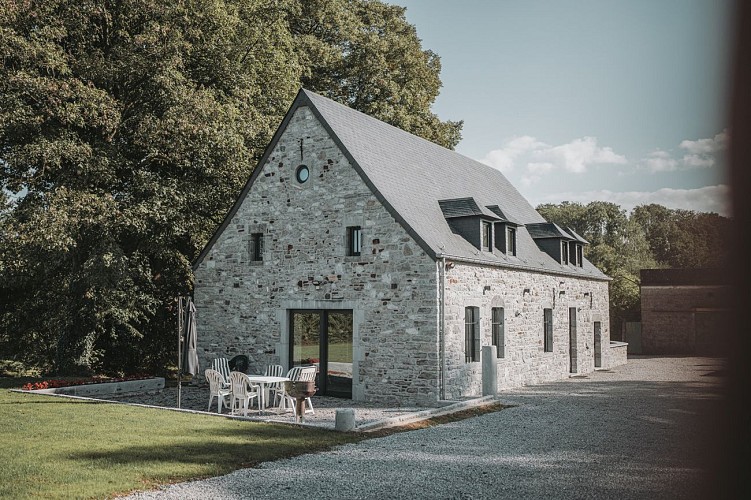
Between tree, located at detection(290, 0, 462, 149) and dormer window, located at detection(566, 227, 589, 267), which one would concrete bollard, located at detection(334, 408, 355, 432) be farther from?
tree, located at detection(290, 0, 462, 149)

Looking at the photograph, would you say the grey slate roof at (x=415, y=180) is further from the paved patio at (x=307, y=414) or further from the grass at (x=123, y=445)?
the grass at (x=123, y=445)

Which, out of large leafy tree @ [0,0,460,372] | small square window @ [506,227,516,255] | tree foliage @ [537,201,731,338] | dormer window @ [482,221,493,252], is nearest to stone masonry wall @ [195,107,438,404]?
large leafy tree @ [0,0,460,372]

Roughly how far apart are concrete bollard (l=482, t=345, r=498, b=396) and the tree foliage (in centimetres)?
432

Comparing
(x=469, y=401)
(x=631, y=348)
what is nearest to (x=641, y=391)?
(x=469, y=401)

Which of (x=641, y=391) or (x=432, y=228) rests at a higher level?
(x=432, y=228)

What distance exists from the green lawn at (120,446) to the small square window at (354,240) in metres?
5.73

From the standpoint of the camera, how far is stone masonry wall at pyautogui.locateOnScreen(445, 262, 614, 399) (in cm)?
1573

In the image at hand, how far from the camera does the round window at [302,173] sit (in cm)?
1739

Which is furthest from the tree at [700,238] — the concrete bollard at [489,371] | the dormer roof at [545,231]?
the dormer roof at [545,231]

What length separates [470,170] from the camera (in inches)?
928

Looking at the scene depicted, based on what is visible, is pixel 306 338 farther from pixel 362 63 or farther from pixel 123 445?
pixel 362 63

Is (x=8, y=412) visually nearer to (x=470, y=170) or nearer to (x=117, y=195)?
(x=117, y=195)

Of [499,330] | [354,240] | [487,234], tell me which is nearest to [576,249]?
[487,234]

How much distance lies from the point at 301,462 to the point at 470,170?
1659cm
